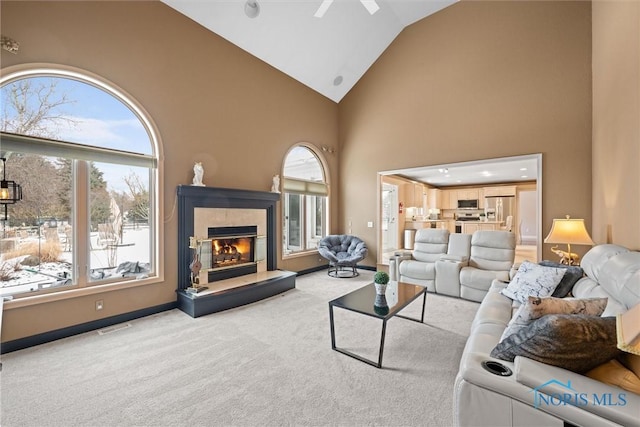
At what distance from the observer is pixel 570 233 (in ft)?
11.0

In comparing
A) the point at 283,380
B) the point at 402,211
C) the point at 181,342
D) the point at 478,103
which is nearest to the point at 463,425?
the point at 283,380

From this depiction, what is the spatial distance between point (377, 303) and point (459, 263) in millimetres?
2306

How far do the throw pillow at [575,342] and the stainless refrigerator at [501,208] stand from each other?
10.2 metres

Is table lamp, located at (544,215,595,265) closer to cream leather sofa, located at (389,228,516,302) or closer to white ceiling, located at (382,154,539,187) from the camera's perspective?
cream leather sofa, located at (389,228,516,302)

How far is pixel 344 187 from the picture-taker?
667cm

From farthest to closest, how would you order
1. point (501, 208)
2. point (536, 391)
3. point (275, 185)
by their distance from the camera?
point (501, 208), point (275, 185), point (536, 391)

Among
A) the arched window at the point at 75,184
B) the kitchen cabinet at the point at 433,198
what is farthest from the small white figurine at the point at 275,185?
the kitchen cabinet at the point at 433,198

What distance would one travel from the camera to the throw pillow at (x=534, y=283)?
2621 mm

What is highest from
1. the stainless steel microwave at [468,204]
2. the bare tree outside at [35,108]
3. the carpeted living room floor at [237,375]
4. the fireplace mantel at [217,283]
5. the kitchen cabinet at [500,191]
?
the bare tree outside at [35,108]

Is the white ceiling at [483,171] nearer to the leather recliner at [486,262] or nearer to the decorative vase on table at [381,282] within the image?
the leather recliner at [486,262]

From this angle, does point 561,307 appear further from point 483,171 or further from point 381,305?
point 483,171

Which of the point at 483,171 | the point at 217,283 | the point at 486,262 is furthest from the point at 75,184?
the point at 483,171

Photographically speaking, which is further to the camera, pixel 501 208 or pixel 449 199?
pixel 449 199

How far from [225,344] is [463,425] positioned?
2.18 metres
